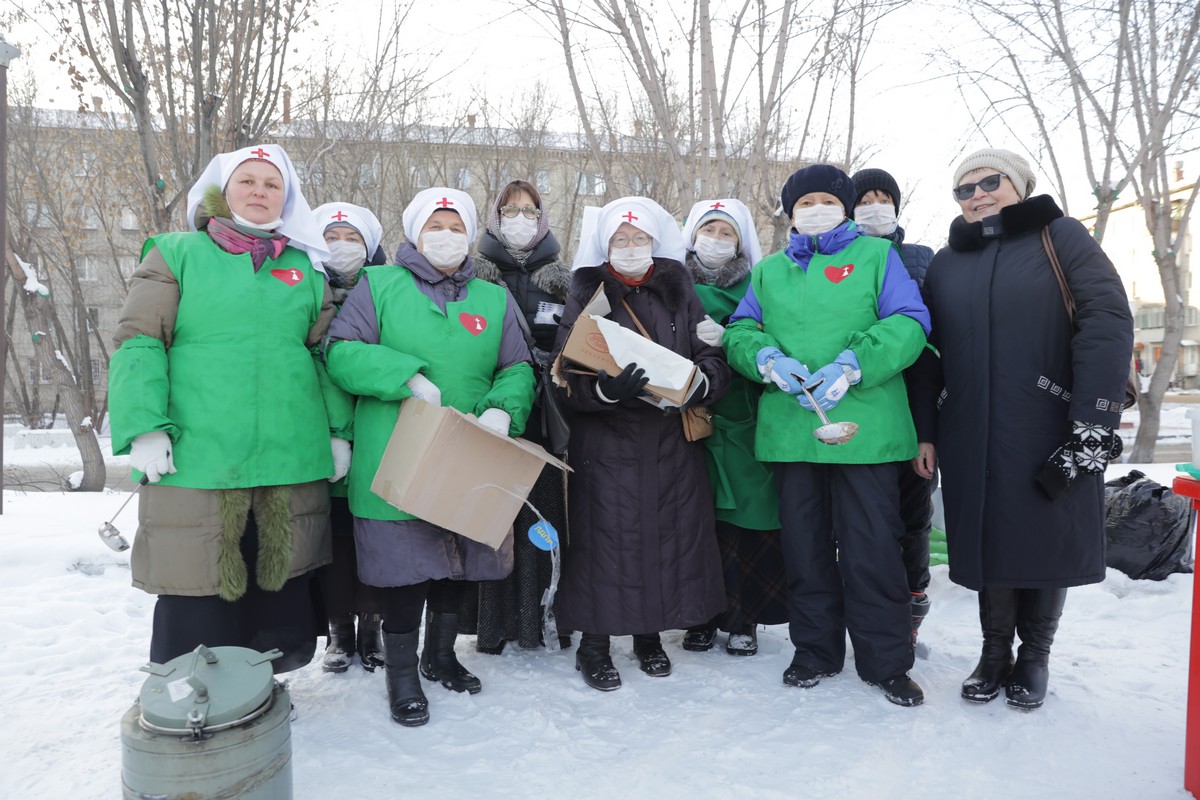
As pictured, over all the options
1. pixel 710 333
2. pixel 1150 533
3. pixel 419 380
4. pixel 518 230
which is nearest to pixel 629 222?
pixel 710 333

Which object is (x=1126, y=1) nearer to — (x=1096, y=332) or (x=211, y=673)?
(x=1096, y=332)

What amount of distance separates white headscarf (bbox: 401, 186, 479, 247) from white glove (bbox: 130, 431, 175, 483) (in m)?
1.20

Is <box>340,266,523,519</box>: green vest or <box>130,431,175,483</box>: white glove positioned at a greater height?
<box>340,266,523,519</box>: green vest

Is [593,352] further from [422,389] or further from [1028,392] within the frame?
[1028,392]

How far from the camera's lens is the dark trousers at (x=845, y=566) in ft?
10.0

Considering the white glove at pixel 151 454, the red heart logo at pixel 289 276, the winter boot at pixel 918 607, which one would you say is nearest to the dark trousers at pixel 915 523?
the winter boot at pixel 918 607

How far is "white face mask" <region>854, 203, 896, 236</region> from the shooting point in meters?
3.73

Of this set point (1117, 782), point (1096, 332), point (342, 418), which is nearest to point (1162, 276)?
point (1096, 332)

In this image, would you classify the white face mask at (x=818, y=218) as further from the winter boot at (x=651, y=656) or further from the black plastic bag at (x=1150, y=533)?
the black plastic bag at (x=1150, y=533)

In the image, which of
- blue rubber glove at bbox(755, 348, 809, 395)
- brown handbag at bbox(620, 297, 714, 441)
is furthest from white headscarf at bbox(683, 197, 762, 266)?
blue rubber glove at bbox(755, 348, 809, 395)

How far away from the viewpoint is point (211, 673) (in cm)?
192

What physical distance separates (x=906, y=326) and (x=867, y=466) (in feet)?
1.83

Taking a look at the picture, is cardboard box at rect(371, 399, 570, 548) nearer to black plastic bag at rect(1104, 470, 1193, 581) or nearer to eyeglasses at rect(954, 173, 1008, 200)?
eyeglasses at rect(954, 173, 1008, 200)

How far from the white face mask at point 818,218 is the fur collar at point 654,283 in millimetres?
525
